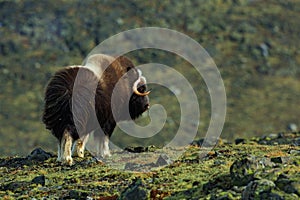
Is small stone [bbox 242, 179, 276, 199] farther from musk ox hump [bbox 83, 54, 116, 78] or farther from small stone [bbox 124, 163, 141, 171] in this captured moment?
musk ox hump [bbox 83, 54, 116, 78]

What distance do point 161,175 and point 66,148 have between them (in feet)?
9.59

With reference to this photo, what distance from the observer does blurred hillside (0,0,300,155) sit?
44781 millimetres

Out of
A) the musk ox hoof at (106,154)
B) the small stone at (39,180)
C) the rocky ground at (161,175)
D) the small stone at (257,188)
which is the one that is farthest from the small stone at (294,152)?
the small stone at (39,180)

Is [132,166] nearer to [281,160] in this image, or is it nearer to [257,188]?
[281,160]

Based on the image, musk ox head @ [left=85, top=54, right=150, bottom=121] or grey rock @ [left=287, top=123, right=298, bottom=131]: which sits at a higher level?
grey rock @ [left=287, top=123, right=298, bottom=131]

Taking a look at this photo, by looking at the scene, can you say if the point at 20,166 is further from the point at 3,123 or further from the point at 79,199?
the point at 3,123

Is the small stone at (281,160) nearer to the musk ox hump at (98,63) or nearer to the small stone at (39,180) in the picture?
the small stone at (39,180)

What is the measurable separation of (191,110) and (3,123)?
1278cm

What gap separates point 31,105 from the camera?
4528 centimetres

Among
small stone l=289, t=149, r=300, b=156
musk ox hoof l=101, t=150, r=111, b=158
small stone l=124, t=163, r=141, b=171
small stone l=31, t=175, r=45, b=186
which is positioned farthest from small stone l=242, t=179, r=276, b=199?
musk ox hoof l=101, t=150, r=111, b=158

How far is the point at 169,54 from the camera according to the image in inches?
2152

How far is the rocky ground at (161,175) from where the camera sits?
10.6 m

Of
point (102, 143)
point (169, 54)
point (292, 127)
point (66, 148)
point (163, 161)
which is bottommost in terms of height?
point (163, 161)

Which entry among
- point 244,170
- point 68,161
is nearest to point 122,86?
point 68,161
